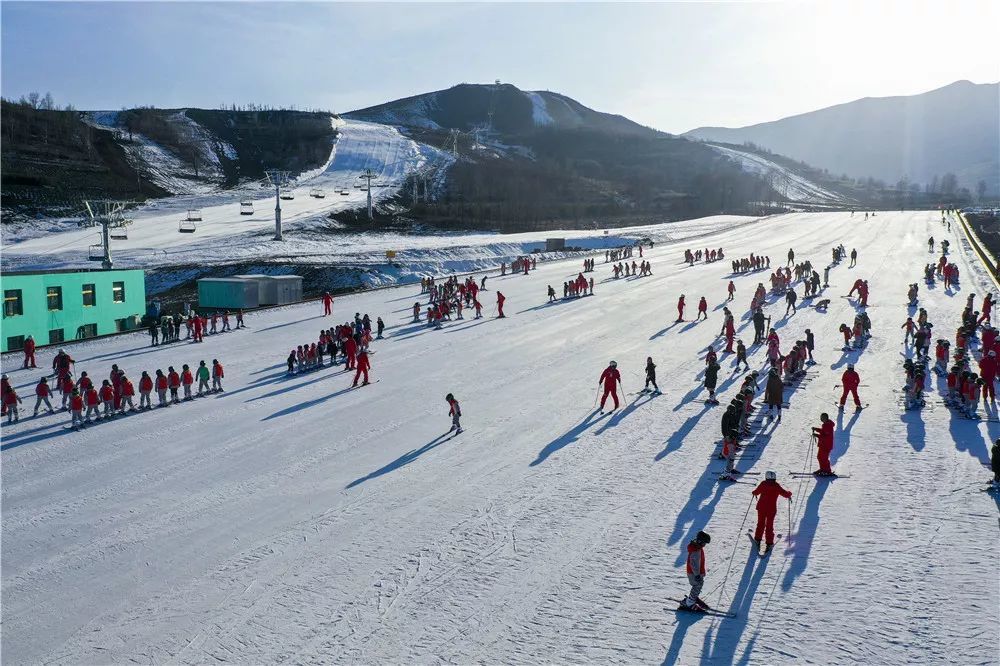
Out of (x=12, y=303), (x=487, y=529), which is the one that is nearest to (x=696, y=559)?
(x=487, y=529)

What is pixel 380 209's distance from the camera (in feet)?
280

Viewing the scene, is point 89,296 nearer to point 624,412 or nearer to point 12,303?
point 12,303

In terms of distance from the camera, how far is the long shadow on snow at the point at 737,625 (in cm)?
700

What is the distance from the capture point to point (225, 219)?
240 feet

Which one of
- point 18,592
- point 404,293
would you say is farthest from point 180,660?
point 404,293

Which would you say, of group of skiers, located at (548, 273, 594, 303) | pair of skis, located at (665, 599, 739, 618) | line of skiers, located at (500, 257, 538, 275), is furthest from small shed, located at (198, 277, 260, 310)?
pair of skis, located at (665, 599, 739, 618)

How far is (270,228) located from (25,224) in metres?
23.5

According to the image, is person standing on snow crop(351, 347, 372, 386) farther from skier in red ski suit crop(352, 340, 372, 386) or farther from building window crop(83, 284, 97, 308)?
building window crop(83, 284, 97, 308)

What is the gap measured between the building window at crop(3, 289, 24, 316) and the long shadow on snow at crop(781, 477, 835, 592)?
24.2 m

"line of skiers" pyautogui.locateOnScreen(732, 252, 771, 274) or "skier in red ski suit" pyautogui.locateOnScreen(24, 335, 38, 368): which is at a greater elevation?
"line of skiers" pyautogui.locateOnScreen(732, 252, 771, 274)

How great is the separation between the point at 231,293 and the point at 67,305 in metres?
8.24

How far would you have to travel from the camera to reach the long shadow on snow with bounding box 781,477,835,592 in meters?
8.45

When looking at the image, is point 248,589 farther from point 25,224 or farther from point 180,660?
point 25,224

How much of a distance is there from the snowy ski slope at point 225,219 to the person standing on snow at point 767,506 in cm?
4947
